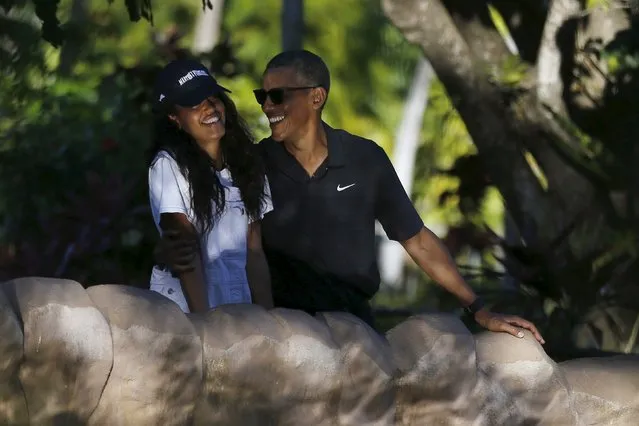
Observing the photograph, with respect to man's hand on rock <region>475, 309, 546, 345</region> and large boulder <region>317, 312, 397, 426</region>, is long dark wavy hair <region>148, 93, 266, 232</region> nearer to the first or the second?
large boulder <region>317, 312, 397, 426</region>

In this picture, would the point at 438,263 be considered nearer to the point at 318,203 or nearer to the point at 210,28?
the point at 318,203

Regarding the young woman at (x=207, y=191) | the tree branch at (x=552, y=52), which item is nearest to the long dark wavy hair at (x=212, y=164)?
the young woman at (x=207, y=191)

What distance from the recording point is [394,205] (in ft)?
19.7

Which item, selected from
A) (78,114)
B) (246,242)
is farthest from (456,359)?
(78,114)

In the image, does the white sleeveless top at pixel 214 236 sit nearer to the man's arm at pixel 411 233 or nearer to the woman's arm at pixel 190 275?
the woman's arm at pixel 190 275

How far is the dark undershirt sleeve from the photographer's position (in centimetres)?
596

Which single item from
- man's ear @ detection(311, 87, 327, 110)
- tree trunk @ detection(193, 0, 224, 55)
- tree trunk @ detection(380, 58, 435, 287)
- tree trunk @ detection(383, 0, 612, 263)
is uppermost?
man's ear @ detection(311, 87, 327, 110)

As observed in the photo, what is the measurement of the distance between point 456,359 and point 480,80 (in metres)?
4.35

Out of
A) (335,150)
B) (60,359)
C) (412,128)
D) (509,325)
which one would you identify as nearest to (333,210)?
(335,150)

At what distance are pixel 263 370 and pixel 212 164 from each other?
1015mm

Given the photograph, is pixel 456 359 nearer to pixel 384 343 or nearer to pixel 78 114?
pixel 384 343

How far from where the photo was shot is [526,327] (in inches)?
207

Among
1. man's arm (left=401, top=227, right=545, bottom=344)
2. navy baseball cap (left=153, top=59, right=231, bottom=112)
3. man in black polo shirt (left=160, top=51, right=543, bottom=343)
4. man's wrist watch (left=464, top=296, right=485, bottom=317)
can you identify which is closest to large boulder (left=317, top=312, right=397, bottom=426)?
man's wrist watch (left=464, top=296, right=485, bottom=317)

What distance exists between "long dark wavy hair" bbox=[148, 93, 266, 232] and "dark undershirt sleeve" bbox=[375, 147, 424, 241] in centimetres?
52
